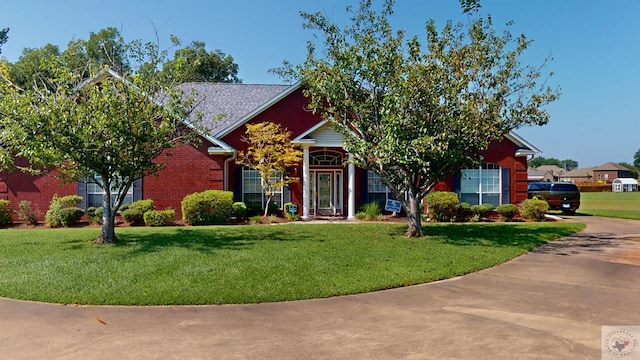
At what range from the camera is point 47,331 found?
604 cm

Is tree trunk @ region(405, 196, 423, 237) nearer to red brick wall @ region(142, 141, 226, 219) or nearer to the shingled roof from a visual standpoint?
red brick wall @ region(142, 141, 226, 219)

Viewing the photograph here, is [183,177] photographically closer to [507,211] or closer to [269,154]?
[269,154]

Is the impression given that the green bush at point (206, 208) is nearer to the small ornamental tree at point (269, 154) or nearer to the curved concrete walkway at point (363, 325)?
the small ornamental tree at point (269, 154)

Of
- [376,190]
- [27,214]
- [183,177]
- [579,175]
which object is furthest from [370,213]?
[579,175]

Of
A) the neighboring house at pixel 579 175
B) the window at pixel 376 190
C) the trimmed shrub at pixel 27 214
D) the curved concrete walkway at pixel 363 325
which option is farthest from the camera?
the neighboring house at pixel 579 175

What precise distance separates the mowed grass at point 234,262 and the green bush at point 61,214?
2155mm

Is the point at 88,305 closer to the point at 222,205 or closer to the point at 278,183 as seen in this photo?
the point at 222,205

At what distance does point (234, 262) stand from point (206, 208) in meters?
8.96

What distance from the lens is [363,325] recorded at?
Answer: 6.19m

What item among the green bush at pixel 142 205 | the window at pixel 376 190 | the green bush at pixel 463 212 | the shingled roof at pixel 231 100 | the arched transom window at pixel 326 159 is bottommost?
the green bush at pixel 463 212

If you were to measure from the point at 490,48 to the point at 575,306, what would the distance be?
9037 millimetres

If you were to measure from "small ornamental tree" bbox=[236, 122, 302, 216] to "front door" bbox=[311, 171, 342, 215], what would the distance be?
1944 mm

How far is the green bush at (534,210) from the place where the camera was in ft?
67.5

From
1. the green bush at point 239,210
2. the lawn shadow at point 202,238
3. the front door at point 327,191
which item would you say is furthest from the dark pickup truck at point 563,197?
the green bush at point 239,210
